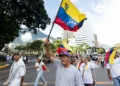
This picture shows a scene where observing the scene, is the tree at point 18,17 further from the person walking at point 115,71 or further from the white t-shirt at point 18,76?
the white t-shirt at point 18,76

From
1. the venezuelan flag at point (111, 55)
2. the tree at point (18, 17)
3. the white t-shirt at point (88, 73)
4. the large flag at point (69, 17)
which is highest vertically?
the tree at point (18, 17)

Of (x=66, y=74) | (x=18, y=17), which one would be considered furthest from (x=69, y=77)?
(x=18, y=17)

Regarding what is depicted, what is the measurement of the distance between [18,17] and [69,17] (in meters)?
37.5

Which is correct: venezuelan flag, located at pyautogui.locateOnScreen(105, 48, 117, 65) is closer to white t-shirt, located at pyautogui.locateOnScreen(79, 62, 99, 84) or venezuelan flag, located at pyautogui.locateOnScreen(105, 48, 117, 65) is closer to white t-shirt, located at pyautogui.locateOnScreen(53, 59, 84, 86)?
white t-shirt, located at pyautogui.locateOnScreen(79, 62, 99, 84)

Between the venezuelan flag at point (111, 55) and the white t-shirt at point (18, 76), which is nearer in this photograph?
the white t-shirt at point (18, 76)

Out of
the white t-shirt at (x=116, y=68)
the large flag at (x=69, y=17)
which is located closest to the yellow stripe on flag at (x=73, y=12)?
the large flag at (x=69, y=17)

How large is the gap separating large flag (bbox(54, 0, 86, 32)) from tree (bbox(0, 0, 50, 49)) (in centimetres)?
3215

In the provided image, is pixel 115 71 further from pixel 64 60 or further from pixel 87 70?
pixel 64 60

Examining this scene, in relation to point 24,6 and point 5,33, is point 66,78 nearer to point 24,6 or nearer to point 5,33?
point 5,33

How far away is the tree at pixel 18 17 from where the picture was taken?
127 ft

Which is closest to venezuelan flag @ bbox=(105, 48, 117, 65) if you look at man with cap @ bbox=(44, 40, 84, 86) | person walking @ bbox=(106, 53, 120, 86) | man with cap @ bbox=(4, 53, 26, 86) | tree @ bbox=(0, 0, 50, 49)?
person walking @ bbox=(106, 53, 120, 86)

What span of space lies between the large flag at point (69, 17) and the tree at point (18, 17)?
3215 centimetres

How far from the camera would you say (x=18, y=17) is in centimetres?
4306

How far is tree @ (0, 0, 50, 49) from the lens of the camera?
127ft
